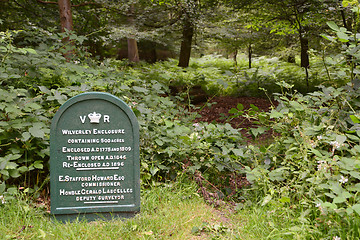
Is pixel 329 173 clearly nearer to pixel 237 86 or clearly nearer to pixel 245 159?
pixel 245 159

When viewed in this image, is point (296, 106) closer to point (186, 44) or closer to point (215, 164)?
point (215, 164)

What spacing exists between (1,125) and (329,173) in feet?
9.82

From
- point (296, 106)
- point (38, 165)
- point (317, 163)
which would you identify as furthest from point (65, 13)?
point (317, 163)

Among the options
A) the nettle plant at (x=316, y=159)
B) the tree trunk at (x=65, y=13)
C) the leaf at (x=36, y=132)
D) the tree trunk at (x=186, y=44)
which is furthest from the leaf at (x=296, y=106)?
the tree trunk at (x=186, y=44)

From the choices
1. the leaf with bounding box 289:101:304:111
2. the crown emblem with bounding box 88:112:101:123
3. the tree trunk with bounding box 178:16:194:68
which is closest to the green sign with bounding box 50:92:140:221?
the crown emblem with bounding box 88:112:101:123

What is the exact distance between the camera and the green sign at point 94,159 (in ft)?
10.0

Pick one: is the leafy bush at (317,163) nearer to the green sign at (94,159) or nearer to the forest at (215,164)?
the forest at (215,164)

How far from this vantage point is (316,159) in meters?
2.92

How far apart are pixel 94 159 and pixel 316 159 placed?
2060 millimetres

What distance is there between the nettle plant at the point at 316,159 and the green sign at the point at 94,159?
1207 mm

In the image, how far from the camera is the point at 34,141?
3.40 m

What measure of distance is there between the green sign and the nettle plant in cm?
121

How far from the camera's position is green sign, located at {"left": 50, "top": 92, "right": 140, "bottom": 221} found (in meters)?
3.05

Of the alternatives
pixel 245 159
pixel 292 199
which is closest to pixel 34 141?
pixel 245 159
